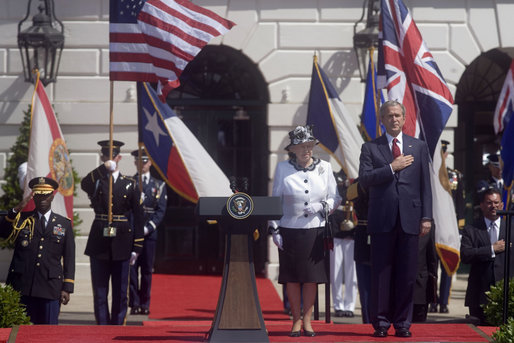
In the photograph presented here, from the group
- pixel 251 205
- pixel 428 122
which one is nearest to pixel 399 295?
pixel 251 205

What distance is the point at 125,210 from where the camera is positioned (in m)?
10.7

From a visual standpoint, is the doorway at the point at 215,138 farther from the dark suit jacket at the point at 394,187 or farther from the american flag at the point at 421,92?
the dark suit jacket at the point at 394,187

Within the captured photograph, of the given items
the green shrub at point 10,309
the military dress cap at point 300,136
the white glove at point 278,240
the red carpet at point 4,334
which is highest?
the military dress cap at point 300,136

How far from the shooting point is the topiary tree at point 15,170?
1488cm

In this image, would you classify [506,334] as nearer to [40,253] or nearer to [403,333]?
[403,333]

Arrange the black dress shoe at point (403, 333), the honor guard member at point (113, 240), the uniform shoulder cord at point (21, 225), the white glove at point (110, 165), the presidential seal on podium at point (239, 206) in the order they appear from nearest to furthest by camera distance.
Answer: the presidential seal on podium at point (239, 206), the black dress shoe at point (403, 333), the uniform shoulder cord at point (21, 225), the white glove at point (110, 165), the honor guard member at point (113, 240)

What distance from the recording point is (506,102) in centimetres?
1296

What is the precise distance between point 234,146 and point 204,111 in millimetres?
734

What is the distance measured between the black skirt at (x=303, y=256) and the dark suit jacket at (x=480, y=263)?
1985mm

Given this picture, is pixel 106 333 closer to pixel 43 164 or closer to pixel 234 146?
pixel 43 164

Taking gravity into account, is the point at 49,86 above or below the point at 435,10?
below

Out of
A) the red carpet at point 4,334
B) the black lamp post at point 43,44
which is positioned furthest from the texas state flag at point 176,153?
the black lamp post at point 43,44

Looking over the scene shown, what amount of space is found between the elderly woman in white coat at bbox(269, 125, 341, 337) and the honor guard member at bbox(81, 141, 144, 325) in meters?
2.51

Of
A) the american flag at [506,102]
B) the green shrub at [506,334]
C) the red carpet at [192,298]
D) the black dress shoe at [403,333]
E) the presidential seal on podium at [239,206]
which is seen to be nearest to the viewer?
the green shrub at [506,334]
